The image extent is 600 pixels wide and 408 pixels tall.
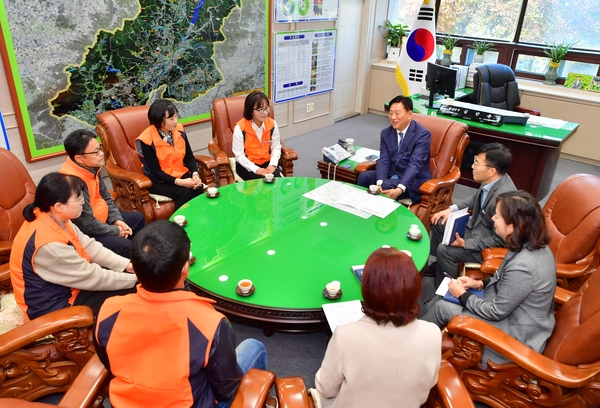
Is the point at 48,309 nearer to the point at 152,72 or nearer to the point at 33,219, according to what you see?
the point at 33,219

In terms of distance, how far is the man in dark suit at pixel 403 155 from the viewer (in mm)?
2951

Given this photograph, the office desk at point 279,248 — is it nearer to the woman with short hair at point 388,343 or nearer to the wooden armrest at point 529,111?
the woman with short hair at point 388,343

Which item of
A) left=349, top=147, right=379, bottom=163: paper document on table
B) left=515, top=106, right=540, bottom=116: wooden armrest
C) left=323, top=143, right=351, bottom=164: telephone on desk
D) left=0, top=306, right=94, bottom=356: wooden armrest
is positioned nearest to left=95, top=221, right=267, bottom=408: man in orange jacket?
left=0, top=306, right=94, bottom=356: wooden armrest

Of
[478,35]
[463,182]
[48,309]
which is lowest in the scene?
[463,182]

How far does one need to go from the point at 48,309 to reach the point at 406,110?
240 cm

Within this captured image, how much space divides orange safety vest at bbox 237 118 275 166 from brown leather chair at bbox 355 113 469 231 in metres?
0.72

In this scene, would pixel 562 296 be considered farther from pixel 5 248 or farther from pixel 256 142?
pixel 5 248

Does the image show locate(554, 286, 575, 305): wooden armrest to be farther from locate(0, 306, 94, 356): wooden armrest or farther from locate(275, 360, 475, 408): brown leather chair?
locate(0, 306, 94, 356): wooden armrest

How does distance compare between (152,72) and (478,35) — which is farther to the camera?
(478,35)

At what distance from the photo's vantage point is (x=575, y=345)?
58.7 inches

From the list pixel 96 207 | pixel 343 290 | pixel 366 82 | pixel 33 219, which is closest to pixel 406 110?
pixel 343 290

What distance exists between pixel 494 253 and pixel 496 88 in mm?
2907

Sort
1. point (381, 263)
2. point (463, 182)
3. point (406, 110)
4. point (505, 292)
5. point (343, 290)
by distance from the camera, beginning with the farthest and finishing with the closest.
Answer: point (463, 182)
point (406, 110)
point (343, 290)
point (505, 292)
point (381, 263)

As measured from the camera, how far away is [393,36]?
6082 mm
